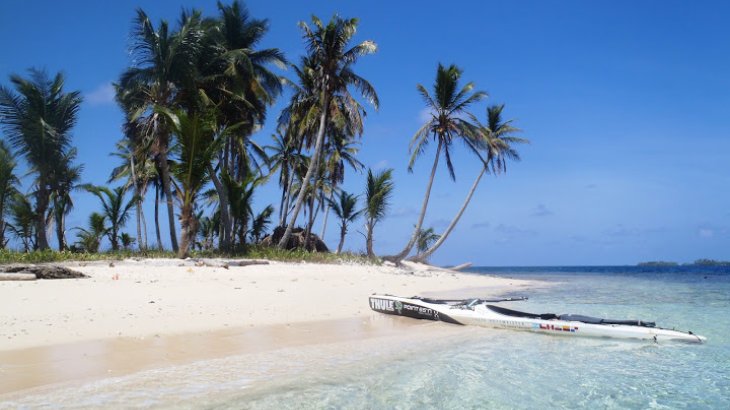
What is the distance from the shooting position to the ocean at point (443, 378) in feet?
16.1

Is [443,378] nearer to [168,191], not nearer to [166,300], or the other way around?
[166,300]

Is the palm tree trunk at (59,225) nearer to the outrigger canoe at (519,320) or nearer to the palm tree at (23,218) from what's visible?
the palm tree at (23,218)

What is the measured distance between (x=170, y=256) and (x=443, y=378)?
12.6 metres

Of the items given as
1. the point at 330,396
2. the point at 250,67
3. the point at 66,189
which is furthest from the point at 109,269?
the point at 66,189

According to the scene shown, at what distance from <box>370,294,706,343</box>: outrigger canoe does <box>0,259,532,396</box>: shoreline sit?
1.66ft

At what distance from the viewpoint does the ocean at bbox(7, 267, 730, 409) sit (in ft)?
16.1

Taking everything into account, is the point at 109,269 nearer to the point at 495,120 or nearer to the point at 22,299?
the point at 22,299

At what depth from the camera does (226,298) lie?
33.6 ft

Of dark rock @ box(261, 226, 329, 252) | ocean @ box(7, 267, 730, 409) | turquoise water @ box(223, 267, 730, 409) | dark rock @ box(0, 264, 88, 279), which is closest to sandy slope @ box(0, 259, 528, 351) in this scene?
dark rock @ box(0, 264, 88, 279)

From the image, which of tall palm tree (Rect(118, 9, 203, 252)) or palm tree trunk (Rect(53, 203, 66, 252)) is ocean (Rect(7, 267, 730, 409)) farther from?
palm tree trunk (Rect(53, 203, 66, 252))

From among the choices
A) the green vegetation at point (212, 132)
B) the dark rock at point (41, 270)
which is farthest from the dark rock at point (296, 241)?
the dark rock at point (41, 270)

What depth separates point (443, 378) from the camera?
599 centimetres

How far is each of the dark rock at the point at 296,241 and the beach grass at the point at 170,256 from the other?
2.71m

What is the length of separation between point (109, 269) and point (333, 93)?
45.4 feet
